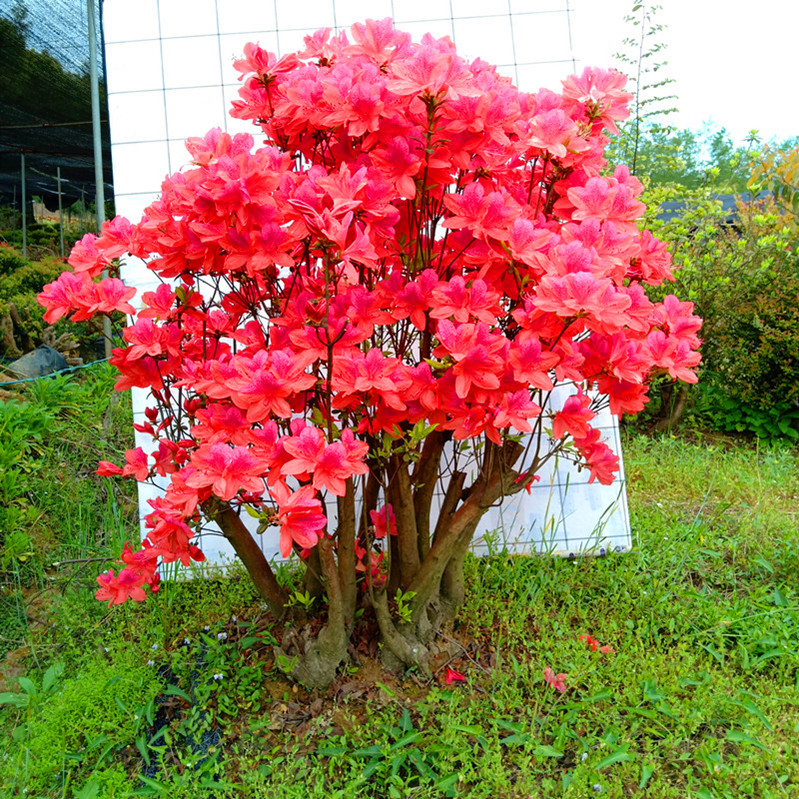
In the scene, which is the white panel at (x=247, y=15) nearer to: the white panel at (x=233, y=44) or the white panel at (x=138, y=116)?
the white panel at (x=233, y=44)

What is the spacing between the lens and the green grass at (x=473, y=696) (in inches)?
66.1

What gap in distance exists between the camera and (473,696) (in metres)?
1.89

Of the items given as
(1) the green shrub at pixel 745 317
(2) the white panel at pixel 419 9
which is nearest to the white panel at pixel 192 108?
(2) the white panel at pixel 419 9

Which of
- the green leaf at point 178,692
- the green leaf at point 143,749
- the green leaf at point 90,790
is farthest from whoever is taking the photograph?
the green leaf at point 178,692

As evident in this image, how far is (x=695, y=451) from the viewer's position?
3.94 m

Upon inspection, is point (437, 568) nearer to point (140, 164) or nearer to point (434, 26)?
point (140, 164)

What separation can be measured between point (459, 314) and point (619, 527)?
163 centimetres

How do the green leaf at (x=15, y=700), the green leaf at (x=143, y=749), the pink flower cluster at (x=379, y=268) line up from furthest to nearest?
the green leaf at (x=15, y=700)
the green leaf at (x=143, y=749)
the pink flower cluster at (x=379, y=268)

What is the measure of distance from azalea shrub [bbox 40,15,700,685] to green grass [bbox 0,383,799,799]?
24cm

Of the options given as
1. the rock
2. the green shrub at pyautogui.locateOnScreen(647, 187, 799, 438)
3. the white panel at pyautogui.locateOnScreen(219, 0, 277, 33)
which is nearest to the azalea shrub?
the white panel at pyautogui.locateOnScreen(219, 0, 277, 33)

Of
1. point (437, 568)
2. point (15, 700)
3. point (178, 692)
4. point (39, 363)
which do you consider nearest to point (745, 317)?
point (437, 568)

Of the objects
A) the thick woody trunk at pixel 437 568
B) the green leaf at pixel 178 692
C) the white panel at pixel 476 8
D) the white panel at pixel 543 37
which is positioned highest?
the white panel at pixel 476 8

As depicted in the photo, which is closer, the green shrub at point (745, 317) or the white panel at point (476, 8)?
the white panel at point (476, 8)

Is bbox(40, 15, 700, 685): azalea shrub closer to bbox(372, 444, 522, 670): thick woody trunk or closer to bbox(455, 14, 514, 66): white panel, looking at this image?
bbox(372, 444, 522, 670): thick woody trunk
